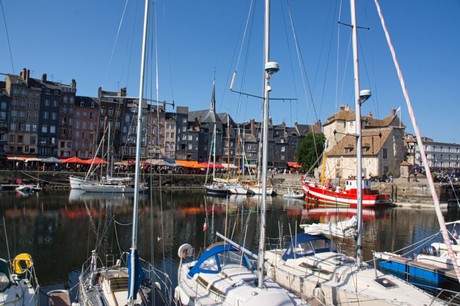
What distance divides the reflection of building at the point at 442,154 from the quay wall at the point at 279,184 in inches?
3012

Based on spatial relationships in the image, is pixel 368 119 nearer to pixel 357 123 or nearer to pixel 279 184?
pixel 279 184

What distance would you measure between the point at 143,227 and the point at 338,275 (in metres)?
20.7

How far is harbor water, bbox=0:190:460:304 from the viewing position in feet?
73.7

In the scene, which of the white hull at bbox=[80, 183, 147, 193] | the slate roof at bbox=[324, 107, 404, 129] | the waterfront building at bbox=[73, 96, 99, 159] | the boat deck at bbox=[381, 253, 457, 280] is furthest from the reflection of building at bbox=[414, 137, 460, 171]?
the boat deck at bbox=[381, 253, 457, 280]

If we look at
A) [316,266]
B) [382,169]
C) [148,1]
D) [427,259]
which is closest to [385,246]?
[427,259]

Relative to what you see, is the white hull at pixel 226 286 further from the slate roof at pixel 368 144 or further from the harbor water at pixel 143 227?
the slate roof at pixel 368 144

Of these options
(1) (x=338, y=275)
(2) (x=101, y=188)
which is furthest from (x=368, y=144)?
(1) (x=338, y=275)

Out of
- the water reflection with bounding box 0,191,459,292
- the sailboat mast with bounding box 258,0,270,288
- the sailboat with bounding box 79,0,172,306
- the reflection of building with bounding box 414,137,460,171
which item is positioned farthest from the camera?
the reflection of building with bounding box 414,137,460,171

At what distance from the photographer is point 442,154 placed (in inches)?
5487

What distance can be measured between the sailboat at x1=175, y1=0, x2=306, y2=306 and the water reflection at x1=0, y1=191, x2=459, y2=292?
201cm

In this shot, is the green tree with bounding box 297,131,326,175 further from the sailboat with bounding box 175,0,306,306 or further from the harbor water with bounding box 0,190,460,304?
the sailboat with bounding box 175,0,306,306

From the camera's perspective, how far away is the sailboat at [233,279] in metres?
11.7

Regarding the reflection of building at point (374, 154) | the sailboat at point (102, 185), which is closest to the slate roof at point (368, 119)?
the reflection of building at point (374, 154)

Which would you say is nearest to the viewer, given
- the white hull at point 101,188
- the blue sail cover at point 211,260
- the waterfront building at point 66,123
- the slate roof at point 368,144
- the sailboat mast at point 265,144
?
the sailboat mast at point 265,144
